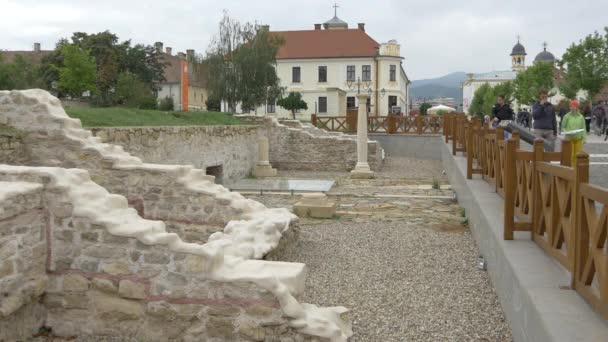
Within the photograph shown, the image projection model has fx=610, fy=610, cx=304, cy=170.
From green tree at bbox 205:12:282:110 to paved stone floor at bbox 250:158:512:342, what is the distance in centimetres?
2120

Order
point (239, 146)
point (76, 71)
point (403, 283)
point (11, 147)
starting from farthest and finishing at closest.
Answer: point (76, 71)
point (239, 146)
point (11, 147)
point (403, 283)

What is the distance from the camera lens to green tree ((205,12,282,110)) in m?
33.9

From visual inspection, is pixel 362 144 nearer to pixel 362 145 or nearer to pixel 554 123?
pixel 362 145

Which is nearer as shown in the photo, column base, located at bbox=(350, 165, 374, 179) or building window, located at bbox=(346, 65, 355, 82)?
column base, located at bbox=(350, 165, 374, 179)

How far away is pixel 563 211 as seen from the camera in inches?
180

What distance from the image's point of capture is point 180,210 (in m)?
8.51

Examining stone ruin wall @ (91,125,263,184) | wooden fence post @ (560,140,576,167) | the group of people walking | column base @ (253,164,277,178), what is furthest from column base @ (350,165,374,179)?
wooden fence post @ (560,140,576,167)

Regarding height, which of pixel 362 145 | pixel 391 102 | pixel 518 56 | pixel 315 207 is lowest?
pixel 315 207

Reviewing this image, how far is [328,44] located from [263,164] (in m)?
39.2

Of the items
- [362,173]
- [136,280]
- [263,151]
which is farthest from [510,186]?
[263,151]

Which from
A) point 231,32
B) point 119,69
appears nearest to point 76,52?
point 231,32

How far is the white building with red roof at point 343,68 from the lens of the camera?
2216 inches

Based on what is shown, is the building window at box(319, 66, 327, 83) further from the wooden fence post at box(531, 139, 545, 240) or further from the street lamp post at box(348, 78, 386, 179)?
the wooden fence post at box(531, 139, 545, 240)

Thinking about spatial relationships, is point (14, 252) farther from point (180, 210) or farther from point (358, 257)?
point (358, 257)
